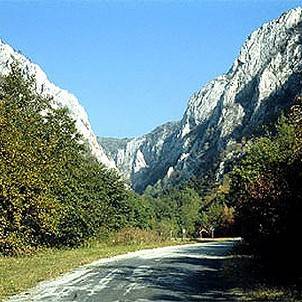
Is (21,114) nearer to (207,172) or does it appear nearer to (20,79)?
(20,79)

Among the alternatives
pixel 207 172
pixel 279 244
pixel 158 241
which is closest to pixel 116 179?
pixel 158 241

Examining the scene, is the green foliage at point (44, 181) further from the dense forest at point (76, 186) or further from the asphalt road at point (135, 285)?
the asphalt road at point (135, 285)

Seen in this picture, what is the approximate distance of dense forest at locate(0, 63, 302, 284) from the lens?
772 inches

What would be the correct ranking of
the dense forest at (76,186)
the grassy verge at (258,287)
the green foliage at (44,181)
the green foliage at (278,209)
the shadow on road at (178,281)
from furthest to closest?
the green foliage at (44,181) → the dense forest at (76,186) → the green foliage at (278,209) → the shadow on road at (178,281) → the grassy verge at (258,287)

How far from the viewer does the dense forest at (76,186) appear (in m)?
19.6

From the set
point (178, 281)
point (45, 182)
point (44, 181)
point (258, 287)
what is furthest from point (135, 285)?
point (45, 182)

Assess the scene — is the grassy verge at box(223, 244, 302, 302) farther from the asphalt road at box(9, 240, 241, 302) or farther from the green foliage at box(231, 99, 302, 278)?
the green foliage at box(231, 99, 302, 278)

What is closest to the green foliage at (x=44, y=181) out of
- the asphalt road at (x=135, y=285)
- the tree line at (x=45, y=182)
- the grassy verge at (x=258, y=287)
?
the tree line at (x=45, y=182)

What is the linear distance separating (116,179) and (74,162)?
16.6m

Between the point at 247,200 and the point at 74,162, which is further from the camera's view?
the point at 74,162

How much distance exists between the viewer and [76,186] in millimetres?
54781

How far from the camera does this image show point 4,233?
3519cm

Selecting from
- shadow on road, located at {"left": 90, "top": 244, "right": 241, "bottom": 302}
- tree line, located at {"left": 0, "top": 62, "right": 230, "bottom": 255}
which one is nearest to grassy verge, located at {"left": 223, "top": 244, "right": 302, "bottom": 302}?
shadow on road, located at {"left": 90, "top": 244, "right": 241, "bottom": 302}

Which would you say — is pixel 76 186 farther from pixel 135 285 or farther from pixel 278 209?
pixel 278 209
